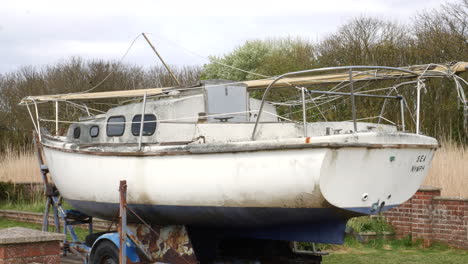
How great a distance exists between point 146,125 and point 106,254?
69.6 inches

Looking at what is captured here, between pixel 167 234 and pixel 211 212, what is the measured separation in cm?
111

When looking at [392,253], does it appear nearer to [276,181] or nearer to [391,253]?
[391,253]

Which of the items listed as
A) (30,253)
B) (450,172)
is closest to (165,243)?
(30,253)

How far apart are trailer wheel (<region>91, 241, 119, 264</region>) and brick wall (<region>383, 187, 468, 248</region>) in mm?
6176

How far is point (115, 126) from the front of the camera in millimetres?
9422

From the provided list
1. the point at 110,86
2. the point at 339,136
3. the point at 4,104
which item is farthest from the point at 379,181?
the point at 4,104

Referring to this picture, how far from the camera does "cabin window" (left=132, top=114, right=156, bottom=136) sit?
877 centimetres

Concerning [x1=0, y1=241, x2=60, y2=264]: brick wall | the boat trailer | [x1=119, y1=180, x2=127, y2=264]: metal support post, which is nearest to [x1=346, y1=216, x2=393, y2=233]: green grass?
the boat trailer

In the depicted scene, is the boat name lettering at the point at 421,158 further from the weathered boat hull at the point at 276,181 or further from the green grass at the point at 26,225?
the green grass at the point at 26,225

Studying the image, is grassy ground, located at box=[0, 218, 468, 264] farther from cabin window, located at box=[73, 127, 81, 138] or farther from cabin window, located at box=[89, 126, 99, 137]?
cabin window, located at box=[73, 127, 81, 138]

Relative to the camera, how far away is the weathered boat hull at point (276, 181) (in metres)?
6.66

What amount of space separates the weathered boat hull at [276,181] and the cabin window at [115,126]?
0.62m

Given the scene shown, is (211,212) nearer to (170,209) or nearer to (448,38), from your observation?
(170,209)

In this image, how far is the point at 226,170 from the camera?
727 centimetres
